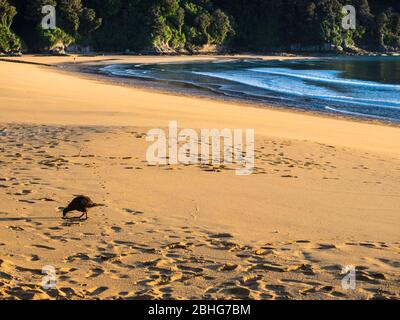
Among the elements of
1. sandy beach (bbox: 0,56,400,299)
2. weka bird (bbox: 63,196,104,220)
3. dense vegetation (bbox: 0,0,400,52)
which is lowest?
sandy beach (bbox: 0,56,400,299)

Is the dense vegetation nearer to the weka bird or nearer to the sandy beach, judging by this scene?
the sandy beach

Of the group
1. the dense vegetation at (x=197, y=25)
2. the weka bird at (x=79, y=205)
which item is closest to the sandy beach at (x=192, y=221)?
the weka bird at (x=79, y=205)

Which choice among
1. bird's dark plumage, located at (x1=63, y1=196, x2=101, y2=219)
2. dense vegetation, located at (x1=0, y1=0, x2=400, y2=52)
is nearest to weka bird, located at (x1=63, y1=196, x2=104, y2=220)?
bird's dark plumage, located at (x1=63, y1=196, x2=101, y2=219)

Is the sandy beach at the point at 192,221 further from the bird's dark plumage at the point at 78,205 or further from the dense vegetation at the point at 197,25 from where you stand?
the dense vegetation at the point at 197,25

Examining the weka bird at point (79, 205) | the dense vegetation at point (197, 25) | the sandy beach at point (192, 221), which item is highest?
the dense vegetation at point (197, 25)

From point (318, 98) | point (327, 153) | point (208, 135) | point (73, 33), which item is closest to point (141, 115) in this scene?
point (208, 135)

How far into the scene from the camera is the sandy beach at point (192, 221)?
18.1ft

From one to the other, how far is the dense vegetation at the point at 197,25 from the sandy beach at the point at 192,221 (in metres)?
77.6

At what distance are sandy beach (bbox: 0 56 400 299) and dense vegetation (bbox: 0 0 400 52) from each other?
77.6 m

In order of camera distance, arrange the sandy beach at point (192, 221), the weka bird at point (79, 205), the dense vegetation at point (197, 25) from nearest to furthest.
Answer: the sandy beach at point (192, 221), the weka bird at point (79, 205), the dense vegetation at point (197, 25)

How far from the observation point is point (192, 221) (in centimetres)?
747

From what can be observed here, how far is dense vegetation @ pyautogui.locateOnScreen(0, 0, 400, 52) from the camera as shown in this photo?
9269 cm
